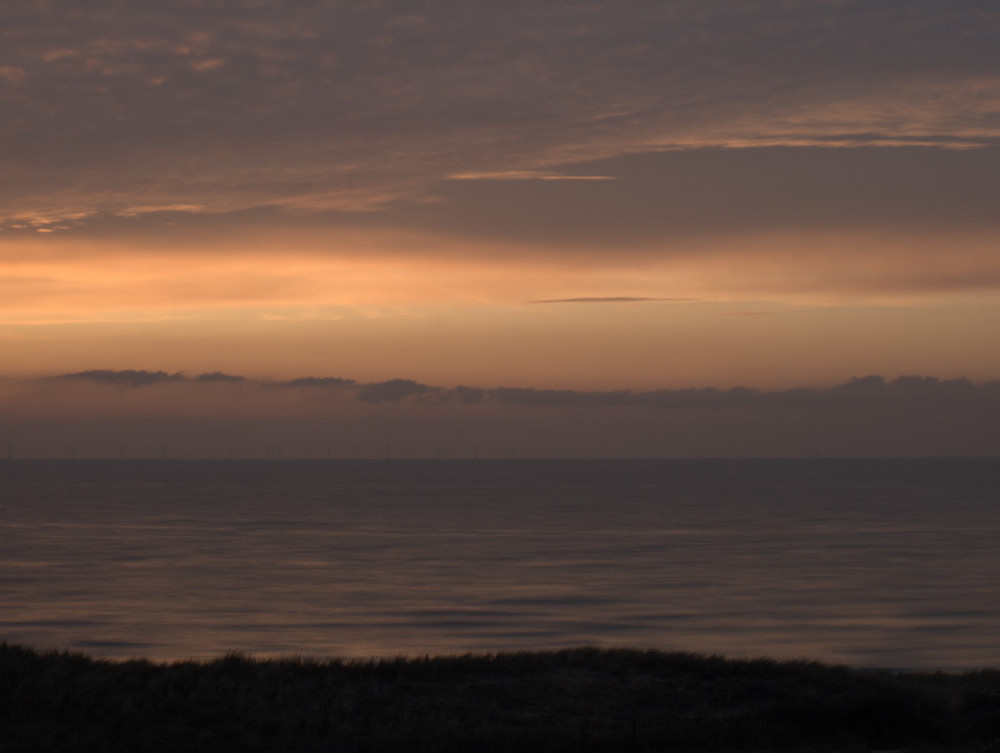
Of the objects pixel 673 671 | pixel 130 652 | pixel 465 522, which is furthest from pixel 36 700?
pixel 465 522

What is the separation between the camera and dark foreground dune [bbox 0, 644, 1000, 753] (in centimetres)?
1894

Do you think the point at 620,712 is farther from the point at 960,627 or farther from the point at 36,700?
the point at 960,627

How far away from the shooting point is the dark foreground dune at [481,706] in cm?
1894

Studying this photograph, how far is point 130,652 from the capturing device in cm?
4059

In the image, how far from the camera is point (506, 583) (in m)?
62.8

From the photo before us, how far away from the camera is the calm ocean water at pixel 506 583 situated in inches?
1725

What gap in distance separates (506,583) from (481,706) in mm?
41091

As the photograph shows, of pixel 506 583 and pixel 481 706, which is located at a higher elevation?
pixel 506 583

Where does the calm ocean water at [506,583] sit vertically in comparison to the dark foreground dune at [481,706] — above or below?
above

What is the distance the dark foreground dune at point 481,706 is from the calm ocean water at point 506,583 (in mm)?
15316

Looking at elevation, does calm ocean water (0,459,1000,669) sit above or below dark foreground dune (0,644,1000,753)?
above

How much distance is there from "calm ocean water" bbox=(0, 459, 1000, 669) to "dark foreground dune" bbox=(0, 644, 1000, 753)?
50.2 ft

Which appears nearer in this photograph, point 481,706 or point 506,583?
point 481,706

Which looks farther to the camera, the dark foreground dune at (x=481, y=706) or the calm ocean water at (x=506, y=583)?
the calm ocean water at (x=506, y=583)
